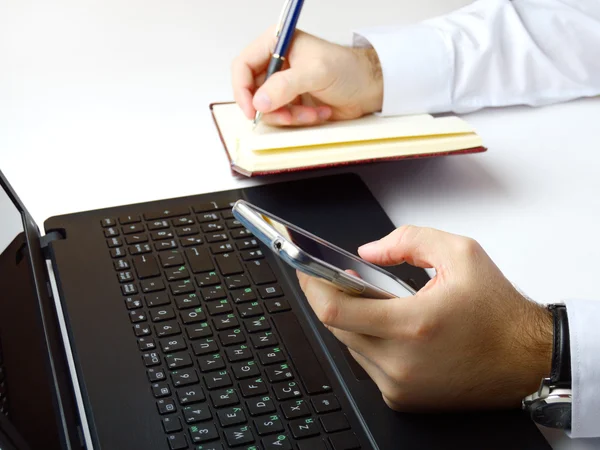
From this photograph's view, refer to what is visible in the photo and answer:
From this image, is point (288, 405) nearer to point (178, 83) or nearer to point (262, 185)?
point (262, 185)

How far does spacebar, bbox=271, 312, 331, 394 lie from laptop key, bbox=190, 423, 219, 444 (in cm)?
8

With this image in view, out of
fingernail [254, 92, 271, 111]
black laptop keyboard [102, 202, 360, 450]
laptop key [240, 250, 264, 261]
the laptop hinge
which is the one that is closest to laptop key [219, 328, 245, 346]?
black laptop keyboard [102, 202, 360, 450]

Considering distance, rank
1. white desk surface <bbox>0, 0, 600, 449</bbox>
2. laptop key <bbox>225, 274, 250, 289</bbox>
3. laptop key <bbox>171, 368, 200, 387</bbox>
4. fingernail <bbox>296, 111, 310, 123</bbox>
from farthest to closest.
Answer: fingernail <bbox>296, 111, 310, 123</bbox> → white desk surface <bbox>0, 0, 600, 449</bbox> → laptop key <bbox>225, 274, 250, 289</bbox> → laptop key <bbox>171, 368, 200, 387</bbox>

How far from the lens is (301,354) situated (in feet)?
2.10

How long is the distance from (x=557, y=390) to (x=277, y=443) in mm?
222

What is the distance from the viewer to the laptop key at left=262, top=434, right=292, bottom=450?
56 centimetres

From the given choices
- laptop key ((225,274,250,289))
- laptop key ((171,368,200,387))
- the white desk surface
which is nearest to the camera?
A: laptop key ((171,368,200,387))

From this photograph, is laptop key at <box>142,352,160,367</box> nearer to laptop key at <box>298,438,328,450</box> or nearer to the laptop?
the laptop

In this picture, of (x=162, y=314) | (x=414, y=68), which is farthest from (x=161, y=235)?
(x=414, y=68)

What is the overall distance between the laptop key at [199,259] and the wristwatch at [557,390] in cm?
30

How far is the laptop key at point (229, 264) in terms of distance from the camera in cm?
73

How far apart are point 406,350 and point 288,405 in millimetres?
96

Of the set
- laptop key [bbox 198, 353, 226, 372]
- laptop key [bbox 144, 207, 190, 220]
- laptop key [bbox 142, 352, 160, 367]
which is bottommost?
laptop key [bbox 144, 207, 190, 220]

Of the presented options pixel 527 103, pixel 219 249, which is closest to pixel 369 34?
pixel 527 103
